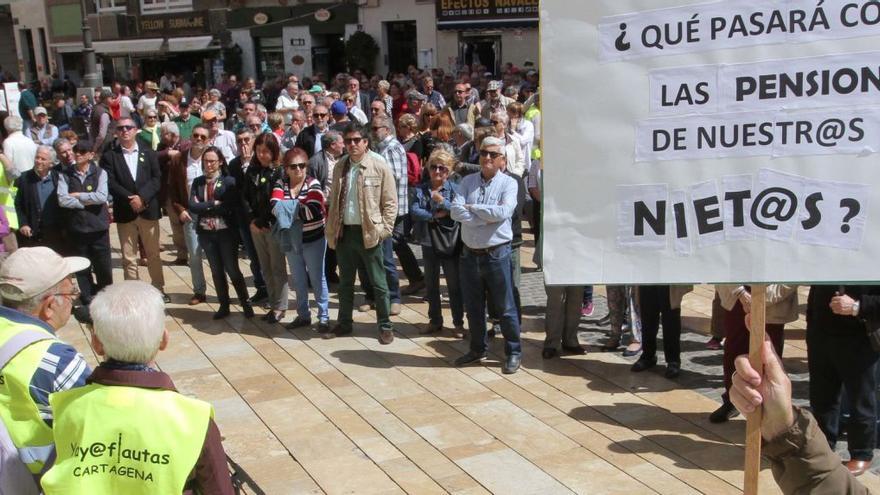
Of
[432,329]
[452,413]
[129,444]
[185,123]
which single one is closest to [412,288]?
[432,329]

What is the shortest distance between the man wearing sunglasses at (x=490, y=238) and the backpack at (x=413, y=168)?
7.22 feet

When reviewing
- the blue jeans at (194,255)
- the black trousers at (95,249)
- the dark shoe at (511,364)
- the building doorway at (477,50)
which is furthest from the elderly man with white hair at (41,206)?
the building doorway at (477,50)

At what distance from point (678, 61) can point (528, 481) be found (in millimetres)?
3354

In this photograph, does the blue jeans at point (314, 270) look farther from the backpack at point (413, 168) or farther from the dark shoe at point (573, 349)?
the dark shoe at point (573, 349)

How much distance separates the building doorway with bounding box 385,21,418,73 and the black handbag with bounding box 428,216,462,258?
20614 millimetres

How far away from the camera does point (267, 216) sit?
9016mm

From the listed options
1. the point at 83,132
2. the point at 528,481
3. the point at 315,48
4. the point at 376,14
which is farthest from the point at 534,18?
the point at 528,481

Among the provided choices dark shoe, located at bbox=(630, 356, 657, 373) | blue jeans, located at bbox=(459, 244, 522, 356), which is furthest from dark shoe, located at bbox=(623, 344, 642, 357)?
blue jeans, located at bbox=(459, 244, 522, 356)

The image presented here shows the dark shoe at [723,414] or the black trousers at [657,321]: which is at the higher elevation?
the black trousers at [657,321]

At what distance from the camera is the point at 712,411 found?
22.1 ft

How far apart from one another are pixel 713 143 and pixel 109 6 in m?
38.7

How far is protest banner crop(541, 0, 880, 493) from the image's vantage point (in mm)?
2988

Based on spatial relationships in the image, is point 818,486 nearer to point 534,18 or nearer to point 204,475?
point 204,475

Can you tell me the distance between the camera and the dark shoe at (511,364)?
7597 millimetres
